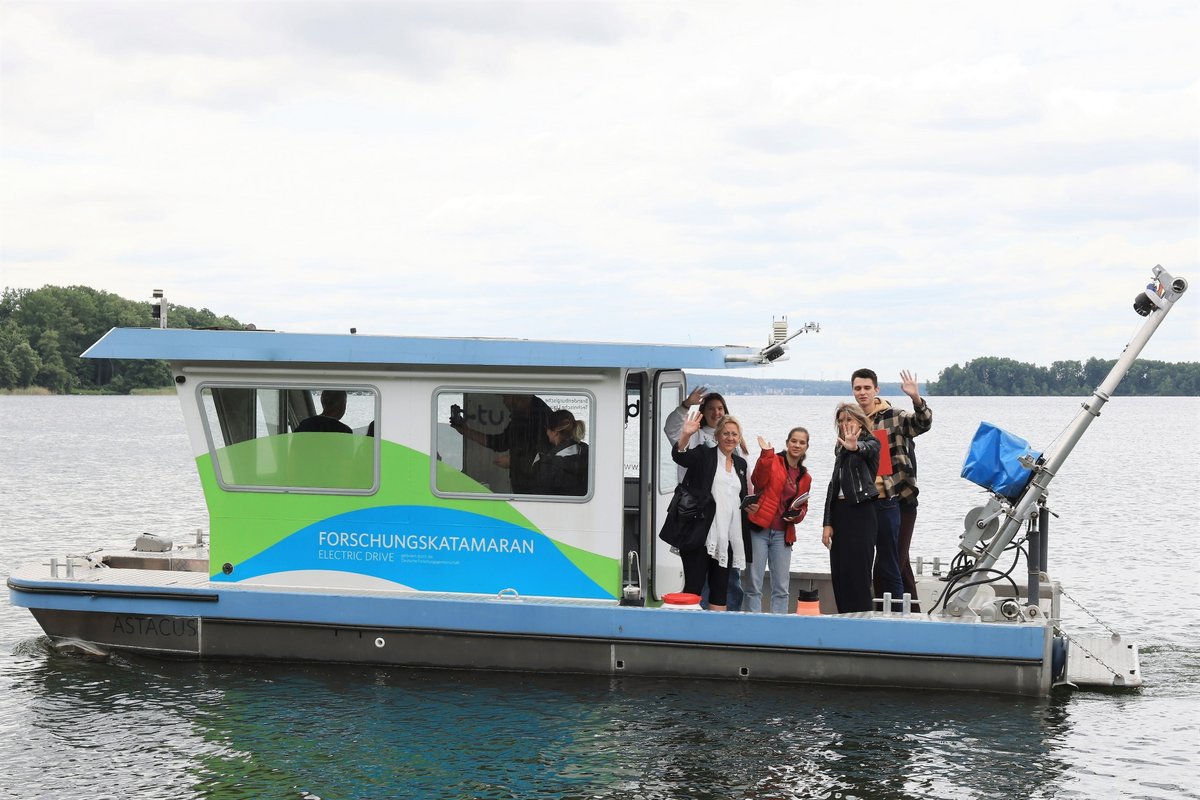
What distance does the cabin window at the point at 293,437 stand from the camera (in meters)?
9.27

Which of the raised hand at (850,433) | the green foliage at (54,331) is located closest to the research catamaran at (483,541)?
the raised hand at (850,433)

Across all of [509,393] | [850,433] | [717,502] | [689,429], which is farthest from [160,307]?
[850,433]

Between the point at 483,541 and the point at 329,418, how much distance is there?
4.93 feet

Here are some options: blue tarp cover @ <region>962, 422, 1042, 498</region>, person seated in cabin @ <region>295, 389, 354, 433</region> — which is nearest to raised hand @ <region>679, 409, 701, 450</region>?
blue tarp cover @ <region>962, 422, 1042, 498</region>

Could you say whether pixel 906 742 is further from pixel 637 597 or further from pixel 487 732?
pixel 487 732

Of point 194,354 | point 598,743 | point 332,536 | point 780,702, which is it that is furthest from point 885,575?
point 194,354

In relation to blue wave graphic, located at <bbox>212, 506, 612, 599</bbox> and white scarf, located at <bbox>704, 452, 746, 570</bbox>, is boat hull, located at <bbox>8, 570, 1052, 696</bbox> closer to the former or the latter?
blue wave graphic, located at <bbox>212, 506, 612, 599</bbox>

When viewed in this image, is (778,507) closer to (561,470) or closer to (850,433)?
(850,433)

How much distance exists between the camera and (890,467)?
9.10 meters

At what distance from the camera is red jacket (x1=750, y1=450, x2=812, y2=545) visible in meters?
8.96

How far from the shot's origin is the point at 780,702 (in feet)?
29.1

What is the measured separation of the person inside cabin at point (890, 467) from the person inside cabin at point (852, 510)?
213 millimetres

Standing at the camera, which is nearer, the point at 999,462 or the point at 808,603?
the point at 999,462

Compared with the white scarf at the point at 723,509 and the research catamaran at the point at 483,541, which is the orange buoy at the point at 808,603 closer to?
the research catamaran at the point at 483,541
